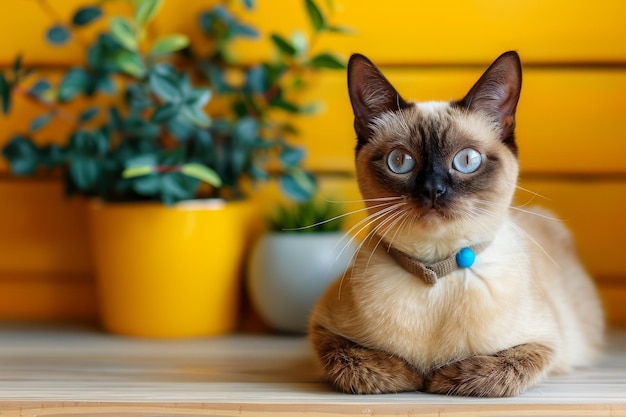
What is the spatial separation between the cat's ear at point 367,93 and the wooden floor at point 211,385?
41cm

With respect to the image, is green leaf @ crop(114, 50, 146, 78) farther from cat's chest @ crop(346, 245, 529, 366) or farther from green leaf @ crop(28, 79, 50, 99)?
cat's chest @ crop(346, 245, 529, 366)

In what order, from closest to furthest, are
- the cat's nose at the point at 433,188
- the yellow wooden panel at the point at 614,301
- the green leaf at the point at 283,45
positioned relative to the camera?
the cat's nose at the point at 433,188 < the green leaf at the point at 283,45 < the yellow wooden panel at the point at 614,301

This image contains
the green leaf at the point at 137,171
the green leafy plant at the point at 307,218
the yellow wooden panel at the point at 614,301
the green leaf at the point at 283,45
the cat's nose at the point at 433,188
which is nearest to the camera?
the cat's nose at the point at 433,188

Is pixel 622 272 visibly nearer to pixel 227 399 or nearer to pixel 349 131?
pixel 349 131

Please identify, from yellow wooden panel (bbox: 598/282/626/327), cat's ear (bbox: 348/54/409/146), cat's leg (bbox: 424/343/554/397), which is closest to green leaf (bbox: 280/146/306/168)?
cat's ear (bbox: 348/54/409/146)

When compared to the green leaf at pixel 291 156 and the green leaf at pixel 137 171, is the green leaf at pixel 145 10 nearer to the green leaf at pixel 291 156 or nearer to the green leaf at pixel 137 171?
the green leaf at pixel 137 171

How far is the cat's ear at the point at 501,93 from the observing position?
107 cm

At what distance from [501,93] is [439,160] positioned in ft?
0.52

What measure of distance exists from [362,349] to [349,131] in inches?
29.8

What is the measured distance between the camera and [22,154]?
1.57 m

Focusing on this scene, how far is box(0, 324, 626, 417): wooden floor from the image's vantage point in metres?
1.02

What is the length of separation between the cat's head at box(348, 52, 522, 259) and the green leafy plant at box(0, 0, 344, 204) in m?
0.42

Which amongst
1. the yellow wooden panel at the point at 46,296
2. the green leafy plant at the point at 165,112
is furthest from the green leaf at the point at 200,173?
the yellow wooden panel at the point at 46,296

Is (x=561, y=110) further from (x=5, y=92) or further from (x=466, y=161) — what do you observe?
(x=5, y=92)
